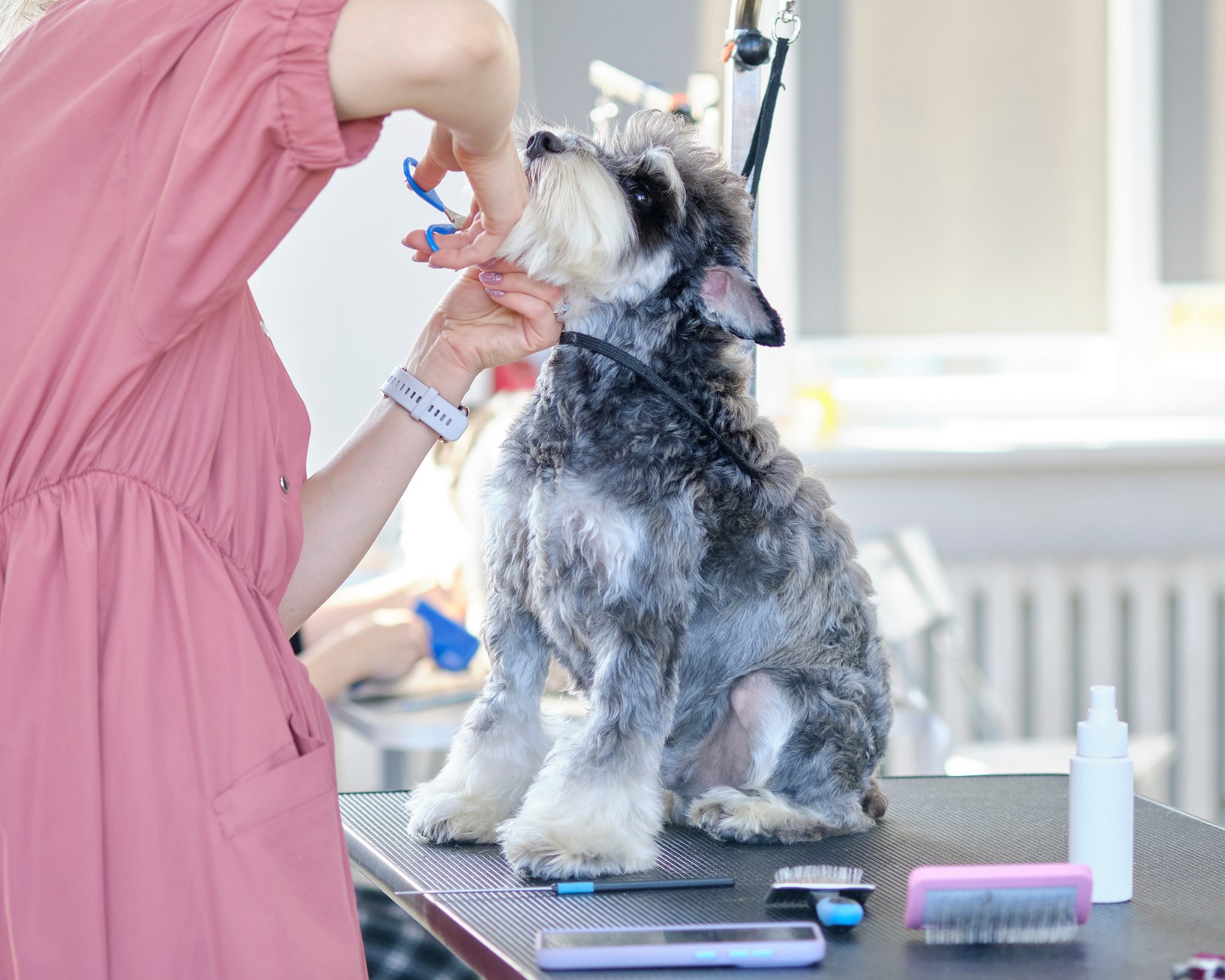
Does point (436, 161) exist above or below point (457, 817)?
Result: above

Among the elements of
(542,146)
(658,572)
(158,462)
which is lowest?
(658,572)

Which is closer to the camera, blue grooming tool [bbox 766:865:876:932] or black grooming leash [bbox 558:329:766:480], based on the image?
blue grooming tool [bbox 766:865:876:932]

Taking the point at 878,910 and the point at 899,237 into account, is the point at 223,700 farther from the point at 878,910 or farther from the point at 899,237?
the point at 899,237

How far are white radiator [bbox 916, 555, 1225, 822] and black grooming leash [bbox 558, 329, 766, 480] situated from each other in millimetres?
2214

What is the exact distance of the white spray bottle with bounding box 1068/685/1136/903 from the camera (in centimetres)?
100

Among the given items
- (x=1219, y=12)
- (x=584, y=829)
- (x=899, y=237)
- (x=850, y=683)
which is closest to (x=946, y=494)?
(x=899, y=237)

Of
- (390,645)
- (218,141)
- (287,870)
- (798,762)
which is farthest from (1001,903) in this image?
(390,645)

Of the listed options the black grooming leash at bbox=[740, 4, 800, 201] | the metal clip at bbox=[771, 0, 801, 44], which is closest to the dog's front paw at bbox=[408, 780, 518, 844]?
the black grooming leash at bbox=[740, 4, 800, 201]

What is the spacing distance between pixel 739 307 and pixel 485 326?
0.23 m

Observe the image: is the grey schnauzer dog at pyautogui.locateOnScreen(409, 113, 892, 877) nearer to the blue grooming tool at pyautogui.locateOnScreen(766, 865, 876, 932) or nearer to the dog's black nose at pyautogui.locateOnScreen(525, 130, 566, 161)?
the dog's black nose at pyautogui.locateOnScreen(525, 130, 566, 161)

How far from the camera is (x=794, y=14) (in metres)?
1.26

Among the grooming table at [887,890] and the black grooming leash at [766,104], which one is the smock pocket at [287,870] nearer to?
the grooming table at [887,890]

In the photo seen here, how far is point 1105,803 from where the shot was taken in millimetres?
1007

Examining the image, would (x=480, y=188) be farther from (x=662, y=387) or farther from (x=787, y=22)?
(x=787, y=22)
